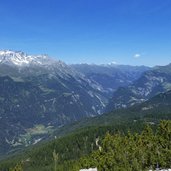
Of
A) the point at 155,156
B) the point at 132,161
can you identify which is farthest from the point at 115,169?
the point at 155,156

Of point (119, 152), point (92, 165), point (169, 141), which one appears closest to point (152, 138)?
point (169, 141)

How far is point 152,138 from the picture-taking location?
186375 mm

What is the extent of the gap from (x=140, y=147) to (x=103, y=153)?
95.6ft

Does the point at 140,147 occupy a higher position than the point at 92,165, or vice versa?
the point at 140,147

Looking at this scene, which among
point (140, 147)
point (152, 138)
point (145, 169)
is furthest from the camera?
point (152, 138)

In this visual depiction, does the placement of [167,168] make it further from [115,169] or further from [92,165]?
[92,165]

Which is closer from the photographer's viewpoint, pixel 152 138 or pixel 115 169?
pixel 115 169

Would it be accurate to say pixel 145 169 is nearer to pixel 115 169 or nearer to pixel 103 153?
pixel 115 169

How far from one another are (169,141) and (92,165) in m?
39.0

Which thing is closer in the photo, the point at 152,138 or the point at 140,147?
the point at 140,147

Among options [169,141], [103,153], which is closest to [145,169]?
[169,141]

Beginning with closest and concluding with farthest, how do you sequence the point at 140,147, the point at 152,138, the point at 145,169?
the point at 145,169
the point at 140,147
the point at 152,138

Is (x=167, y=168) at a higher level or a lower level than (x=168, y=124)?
lower

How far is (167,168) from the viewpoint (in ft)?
548
